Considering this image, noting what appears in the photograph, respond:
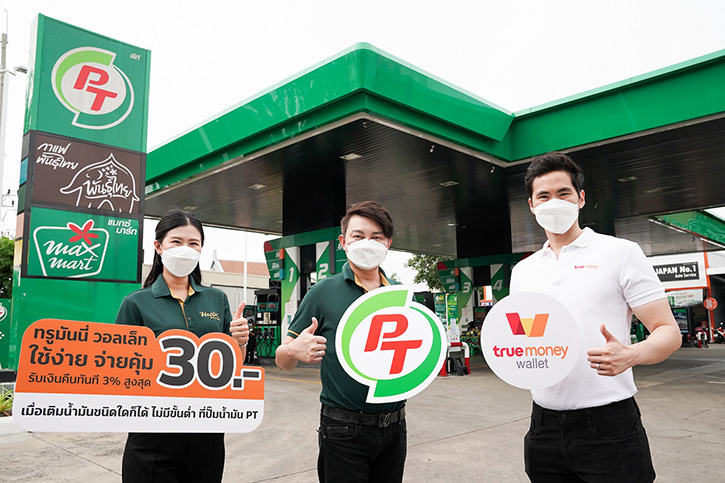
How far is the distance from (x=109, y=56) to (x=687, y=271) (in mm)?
34103

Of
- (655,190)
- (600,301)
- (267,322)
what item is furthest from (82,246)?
(655,190)

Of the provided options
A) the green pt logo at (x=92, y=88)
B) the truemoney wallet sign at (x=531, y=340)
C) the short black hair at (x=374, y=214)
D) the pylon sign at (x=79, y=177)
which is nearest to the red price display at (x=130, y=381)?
the short black hair at (x=374, y=214)

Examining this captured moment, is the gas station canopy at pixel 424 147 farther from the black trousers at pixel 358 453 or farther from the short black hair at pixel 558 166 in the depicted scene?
the black trousers at pixel 358 453

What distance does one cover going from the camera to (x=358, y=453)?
6.37 feet

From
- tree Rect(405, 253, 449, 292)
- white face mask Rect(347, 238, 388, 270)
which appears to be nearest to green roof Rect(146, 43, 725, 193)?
white face mask Rect(347, 238, 388, 270)

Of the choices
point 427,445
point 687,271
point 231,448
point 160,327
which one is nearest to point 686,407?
point 427,445

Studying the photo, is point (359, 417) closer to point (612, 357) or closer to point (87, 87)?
point (612, 357)

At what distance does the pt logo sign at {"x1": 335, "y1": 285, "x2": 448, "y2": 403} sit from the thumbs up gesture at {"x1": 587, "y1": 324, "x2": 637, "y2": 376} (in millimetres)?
614

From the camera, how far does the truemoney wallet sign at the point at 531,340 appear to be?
69.7 inches

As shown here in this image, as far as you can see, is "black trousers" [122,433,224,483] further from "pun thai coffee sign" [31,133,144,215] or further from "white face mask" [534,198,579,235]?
"pun thai coffee sign" [31,133,144,215]

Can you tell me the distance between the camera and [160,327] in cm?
210

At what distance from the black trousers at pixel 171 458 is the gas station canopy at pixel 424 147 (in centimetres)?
572

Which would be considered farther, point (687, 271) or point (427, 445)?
point (687, 271)

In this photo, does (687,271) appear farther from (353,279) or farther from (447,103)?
(353,279)
